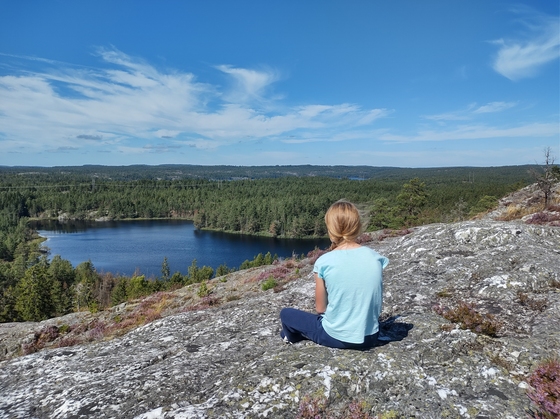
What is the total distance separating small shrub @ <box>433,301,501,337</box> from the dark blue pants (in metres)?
1.69

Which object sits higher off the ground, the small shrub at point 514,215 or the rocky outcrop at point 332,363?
the small shrub at point 514,215

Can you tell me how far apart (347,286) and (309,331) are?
3.41 feet

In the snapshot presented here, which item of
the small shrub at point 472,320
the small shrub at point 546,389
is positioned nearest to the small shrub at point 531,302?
the small shrub at point 472,320


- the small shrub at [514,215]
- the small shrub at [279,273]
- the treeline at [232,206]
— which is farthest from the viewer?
→ the treeline at [232,206]

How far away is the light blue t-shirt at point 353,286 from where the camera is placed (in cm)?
422

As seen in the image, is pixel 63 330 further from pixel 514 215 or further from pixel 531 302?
pixel 514 215

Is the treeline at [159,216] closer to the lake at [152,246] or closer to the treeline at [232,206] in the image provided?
the treeline at [232,206]

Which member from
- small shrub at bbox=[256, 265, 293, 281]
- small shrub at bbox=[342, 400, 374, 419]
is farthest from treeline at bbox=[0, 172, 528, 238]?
small shrub at bbox=[342, 400, 374, 419]

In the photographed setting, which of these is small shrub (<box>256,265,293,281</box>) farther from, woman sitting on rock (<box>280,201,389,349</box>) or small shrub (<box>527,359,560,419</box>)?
small shrub (<box>527,359,560,419</box>)

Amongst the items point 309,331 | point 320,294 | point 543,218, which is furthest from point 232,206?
point 320,294

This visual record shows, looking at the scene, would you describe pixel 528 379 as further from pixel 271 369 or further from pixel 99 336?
pixel 99 336

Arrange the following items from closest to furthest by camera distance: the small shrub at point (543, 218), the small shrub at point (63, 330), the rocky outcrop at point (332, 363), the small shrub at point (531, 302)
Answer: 1. the rocky outcrop at point (332, 363)
2. the small shrub at point (531, 302)
3. the small shrub at point (63, 330)
4. the small shrub at point (543, 218)

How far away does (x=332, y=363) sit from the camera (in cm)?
424

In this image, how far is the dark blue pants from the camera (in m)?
4.53
